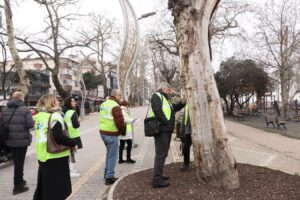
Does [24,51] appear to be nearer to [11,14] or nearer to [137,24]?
[11,14]

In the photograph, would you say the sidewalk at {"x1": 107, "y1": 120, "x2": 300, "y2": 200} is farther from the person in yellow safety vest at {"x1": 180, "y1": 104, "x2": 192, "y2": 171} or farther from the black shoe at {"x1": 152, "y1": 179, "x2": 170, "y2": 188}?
the black shoe at {"x1": 152, "y1": 179, "x2": 170, "y2": 188}

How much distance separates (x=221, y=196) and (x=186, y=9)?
9.84 feet

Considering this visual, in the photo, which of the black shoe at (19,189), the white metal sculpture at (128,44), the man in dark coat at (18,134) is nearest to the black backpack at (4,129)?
the man in dark coat at (18,134)

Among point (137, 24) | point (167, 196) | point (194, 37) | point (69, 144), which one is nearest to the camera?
point (69, 144)

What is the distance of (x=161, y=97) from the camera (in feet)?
19.9

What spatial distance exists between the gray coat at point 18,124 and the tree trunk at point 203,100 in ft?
10.6

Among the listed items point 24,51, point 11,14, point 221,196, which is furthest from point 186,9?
point 24,51

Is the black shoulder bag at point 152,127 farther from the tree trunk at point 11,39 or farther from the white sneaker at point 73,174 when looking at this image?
the tree trunk at point 11,39

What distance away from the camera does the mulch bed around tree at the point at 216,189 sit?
521 cm

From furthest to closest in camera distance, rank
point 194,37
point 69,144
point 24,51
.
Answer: point 24,51 → point 194,37 → point 69,144

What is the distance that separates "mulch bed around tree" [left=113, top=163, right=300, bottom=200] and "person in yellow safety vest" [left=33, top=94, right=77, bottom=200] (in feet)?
3.39

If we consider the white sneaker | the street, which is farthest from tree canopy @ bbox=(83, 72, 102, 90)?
the white sneaker

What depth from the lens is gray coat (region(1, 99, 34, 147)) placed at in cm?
658

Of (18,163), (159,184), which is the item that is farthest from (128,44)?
(159,184)
